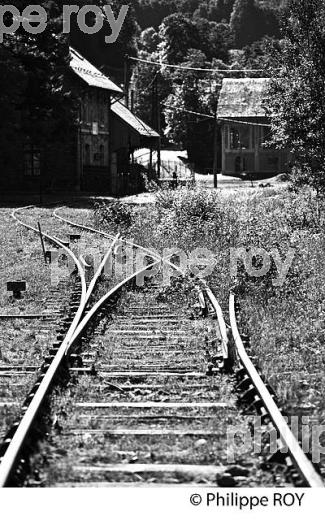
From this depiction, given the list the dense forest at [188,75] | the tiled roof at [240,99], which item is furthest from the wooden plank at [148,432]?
the tiled roof at [240,99]

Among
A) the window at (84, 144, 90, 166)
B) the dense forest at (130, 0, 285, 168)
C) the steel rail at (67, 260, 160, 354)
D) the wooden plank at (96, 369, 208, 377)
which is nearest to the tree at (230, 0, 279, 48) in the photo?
the dense forest at (130, 0, 285, 168)

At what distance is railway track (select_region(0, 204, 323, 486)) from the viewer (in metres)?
5.47

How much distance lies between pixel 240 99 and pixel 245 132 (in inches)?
129

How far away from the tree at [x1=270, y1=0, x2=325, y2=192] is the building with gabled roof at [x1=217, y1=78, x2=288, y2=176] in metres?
49.6

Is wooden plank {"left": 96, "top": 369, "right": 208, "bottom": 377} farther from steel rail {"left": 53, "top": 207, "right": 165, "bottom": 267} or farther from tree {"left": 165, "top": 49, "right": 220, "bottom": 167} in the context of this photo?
tree {"left": 165, "top": 49, "right": 220, "bottom": 167}

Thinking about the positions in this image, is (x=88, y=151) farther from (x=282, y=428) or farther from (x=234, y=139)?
(x=282, y=428)

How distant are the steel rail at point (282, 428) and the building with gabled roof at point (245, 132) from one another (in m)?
64.3

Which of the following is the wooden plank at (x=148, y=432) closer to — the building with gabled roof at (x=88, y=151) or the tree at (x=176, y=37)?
the building with gabled roof at (x=88, y=151)

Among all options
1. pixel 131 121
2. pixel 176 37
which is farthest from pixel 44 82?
pixel 176 37

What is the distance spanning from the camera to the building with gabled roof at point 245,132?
73.2 metres

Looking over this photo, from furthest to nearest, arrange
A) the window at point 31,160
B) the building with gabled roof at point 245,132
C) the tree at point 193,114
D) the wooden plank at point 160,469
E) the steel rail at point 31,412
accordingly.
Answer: the tree at point 193,114
the building with gabled roof at point 245,132
the window at point 31,160
the wooden plank at point 160,469
the steel rail at point 31,412

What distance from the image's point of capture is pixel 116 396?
7.48 m

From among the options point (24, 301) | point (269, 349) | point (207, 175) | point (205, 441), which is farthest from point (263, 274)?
point (207, 175)
